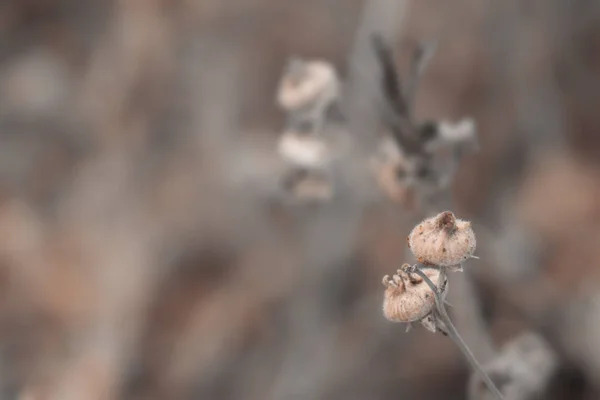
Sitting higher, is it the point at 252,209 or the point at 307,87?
the point at 252,209

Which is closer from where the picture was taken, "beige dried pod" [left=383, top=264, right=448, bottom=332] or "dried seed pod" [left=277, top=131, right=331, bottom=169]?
"beige dried pod" [left=383, top=264, right=448, bottom=332]

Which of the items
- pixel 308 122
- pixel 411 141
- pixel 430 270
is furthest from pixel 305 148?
pixel 430 270

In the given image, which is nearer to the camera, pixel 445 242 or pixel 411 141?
pixel 445 242

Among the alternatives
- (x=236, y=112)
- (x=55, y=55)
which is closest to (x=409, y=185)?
(x=236, y=112)

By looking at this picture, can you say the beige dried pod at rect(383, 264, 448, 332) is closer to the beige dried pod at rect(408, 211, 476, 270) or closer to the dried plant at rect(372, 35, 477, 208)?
the beige dried pod at rect(408, 211, 476, 270)

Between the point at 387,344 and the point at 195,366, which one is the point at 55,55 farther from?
the point at 387,344

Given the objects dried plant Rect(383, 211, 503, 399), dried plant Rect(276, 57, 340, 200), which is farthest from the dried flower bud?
dried plant Rect(383, 211, 503, 399)

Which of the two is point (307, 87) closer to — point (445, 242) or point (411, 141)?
point (411, 141)

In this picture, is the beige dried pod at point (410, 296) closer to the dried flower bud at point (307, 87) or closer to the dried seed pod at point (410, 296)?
the dried seed pod at point (410, 296)
